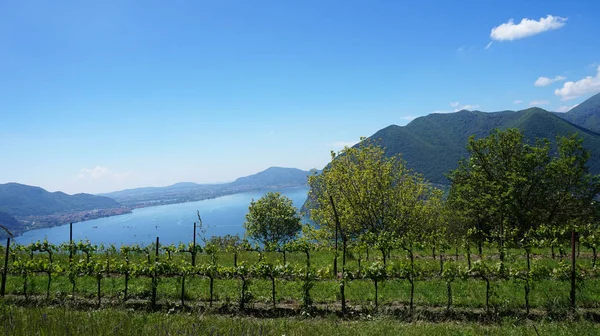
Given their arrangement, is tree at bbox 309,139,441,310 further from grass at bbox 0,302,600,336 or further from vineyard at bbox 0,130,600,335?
grass at bbox 0,302,600,336

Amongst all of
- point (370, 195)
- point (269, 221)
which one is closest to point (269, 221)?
point (269, 221)

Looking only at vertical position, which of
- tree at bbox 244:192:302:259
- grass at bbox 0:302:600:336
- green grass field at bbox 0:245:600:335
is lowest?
tree at bbox 244:192:302:259

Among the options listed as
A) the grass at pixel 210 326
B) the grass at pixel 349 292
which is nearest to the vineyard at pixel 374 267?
the grass at pixel 349 292

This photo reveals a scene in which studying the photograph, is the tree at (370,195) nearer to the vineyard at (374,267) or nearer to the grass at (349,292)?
the vineyard at (374,267)

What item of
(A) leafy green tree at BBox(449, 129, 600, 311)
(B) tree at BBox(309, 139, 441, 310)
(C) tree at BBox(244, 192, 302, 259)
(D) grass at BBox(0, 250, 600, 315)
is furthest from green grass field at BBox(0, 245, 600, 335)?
(C) tree at BBox(244, 192, 302, 259)

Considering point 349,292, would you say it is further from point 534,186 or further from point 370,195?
point 534,186

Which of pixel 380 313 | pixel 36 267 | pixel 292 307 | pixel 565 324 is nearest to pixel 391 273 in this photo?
pixel 380 313

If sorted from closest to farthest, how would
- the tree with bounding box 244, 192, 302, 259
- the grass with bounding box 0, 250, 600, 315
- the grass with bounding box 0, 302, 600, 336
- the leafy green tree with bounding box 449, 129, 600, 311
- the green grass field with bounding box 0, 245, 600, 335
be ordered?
1. the grass with bounding box 0, 302, 600, 336
2. the green grass field with bounding box 0, 245, 600, 335
3. the grass with bounding box 0, 250, 600, 315
4. the leafy green tree with bounding box 449, 129, 600, 311
5. the tree with bounding box 244, 192, 302, 259

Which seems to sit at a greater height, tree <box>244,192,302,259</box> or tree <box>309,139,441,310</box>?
tree <box>309,139,441,310</box>

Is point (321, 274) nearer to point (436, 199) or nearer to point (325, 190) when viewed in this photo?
point (325, 190)

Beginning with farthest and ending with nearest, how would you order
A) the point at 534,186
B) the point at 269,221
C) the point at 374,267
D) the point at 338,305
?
1. the point at 269,221
2. the point at 534,186
3. the point at 374,267
4. the point at 338,305

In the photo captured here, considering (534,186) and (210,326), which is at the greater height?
(534,186)

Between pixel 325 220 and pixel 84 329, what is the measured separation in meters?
22.9

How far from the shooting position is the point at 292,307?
37.9 feet
